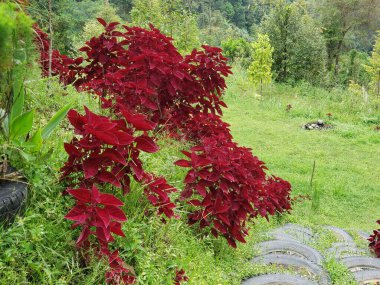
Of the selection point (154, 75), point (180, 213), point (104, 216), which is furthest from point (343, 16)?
point (104, 216)

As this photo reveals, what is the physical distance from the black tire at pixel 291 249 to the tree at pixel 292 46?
12138 millimetres

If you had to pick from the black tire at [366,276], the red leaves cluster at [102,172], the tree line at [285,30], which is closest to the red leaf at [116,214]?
the red leaves cluster at [102,172]

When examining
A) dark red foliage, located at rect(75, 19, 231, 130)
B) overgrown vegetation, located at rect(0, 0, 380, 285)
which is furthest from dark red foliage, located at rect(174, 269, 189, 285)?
dark red foliage, located at rect(75, 19, 231, 130)

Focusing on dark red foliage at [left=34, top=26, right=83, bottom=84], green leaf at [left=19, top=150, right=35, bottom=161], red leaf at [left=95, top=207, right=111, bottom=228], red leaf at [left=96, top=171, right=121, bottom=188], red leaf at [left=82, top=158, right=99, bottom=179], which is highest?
red leaf at [left=82, top=158, right=99, bottom=179]

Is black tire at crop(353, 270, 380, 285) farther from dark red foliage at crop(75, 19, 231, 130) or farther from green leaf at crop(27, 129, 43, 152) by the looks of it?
green leaf at crop(27, 129, 43, 152)

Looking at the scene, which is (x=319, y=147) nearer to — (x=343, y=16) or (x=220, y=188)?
(x=220, y=188)

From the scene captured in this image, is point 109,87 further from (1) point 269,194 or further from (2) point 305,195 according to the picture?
(2) point 305,195

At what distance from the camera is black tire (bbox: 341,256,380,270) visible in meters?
3.20

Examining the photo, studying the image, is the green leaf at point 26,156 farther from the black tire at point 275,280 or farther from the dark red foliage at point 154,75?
the black tire at point 275,280

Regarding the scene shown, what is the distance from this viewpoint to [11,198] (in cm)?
160

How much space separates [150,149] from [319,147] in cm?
622

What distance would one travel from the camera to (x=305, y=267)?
9.27 feet

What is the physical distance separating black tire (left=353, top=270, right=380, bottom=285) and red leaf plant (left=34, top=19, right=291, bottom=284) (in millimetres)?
766

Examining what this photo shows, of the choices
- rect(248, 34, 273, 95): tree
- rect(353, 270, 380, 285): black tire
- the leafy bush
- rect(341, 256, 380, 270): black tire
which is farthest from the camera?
the leafy bush
